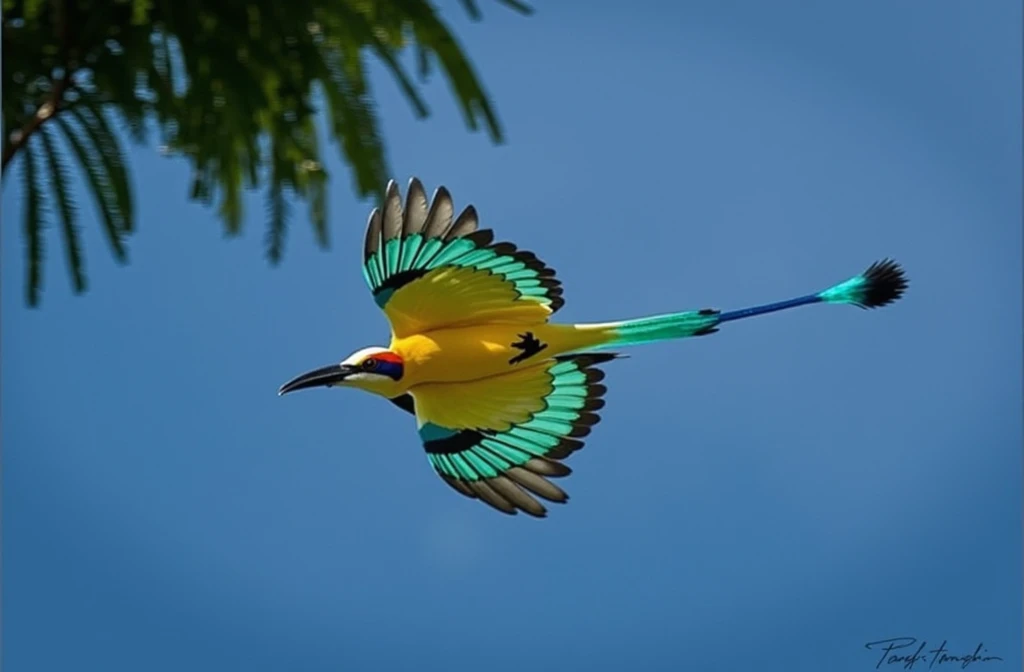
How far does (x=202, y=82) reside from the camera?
4.67 ft

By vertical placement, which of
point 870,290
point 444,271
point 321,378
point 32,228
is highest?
point 870,290

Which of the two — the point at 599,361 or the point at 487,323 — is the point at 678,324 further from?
the point at 487,323

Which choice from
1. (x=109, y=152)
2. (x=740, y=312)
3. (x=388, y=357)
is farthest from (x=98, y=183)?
(x=740, y=312)

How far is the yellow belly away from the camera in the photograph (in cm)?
256

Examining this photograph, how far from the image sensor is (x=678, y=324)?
2.54 metres

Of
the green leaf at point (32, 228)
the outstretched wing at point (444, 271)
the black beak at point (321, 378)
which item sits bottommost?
the green leaf at point (32, 228)

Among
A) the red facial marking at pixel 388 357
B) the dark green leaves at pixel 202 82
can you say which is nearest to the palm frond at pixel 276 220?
the dark green leaves at pixel 202 82

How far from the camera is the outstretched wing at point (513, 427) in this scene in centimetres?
262

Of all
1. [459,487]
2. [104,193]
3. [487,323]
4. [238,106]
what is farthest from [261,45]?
[459,487]

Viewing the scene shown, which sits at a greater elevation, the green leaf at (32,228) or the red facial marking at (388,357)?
the red facial marking at (388,357)

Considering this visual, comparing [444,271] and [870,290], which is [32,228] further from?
[870,290]

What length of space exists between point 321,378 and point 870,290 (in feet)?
3.56

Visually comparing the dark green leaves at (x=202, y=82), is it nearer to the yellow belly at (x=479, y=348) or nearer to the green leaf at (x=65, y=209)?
the green leaf at (x=65, y=209)

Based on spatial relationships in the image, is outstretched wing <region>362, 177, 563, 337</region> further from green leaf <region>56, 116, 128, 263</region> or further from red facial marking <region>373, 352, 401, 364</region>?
green leaf <region>56, 116, 128, 263</region>
